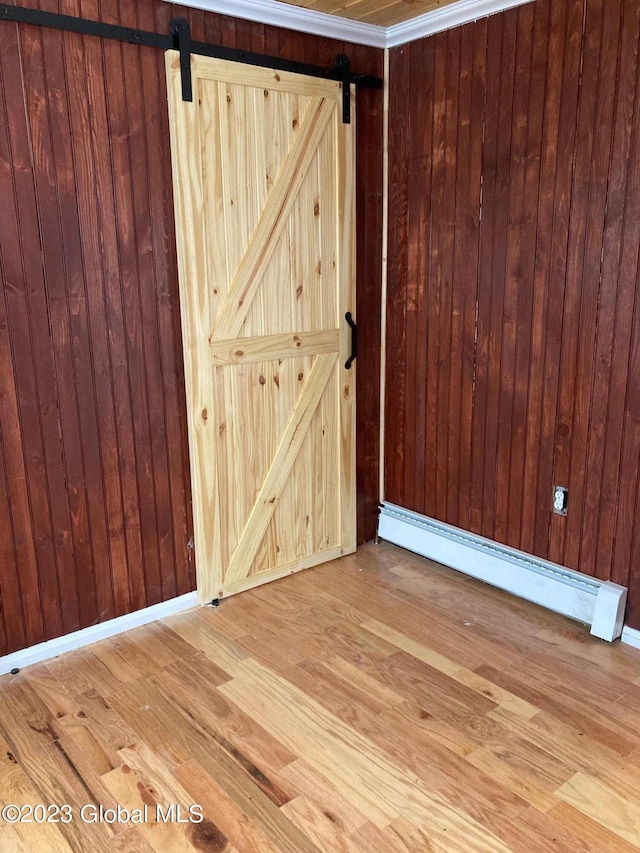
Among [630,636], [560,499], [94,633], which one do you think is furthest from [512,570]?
[94,633]

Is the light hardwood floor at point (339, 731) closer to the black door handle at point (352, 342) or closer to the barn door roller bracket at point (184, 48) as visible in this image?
the black door handle at point (352, 342)

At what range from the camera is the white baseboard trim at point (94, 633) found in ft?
8.66

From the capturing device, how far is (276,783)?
2074 mm

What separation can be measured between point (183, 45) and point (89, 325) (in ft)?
3.54

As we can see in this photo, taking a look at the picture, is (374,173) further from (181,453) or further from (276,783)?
(276,783)

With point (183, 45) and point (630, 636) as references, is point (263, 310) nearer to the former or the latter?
point (183, 45)

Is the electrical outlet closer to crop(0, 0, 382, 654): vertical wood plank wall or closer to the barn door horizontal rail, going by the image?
crop(0, 0, 382, 654): vertical wood plank wall

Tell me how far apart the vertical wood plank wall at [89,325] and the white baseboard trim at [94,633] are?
3 centimetres

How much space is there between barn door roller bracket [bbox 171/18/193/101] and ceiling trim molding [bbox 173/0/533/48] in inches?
3.3

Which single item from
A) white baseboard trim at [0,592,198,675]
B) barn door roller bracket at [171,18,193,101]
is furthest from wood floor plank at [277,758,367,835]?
barn door roller bracket at [171,18,193,101]

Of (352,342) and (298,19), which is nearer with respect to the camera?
(298,19)

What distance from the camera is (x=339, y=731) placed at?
90.3 inches

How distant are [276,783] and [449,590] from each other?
138 centimetres

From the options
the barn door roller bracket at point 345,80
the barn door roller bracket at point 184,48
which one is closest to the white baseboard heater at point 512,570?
the barn door roller bracket at point 345,80
